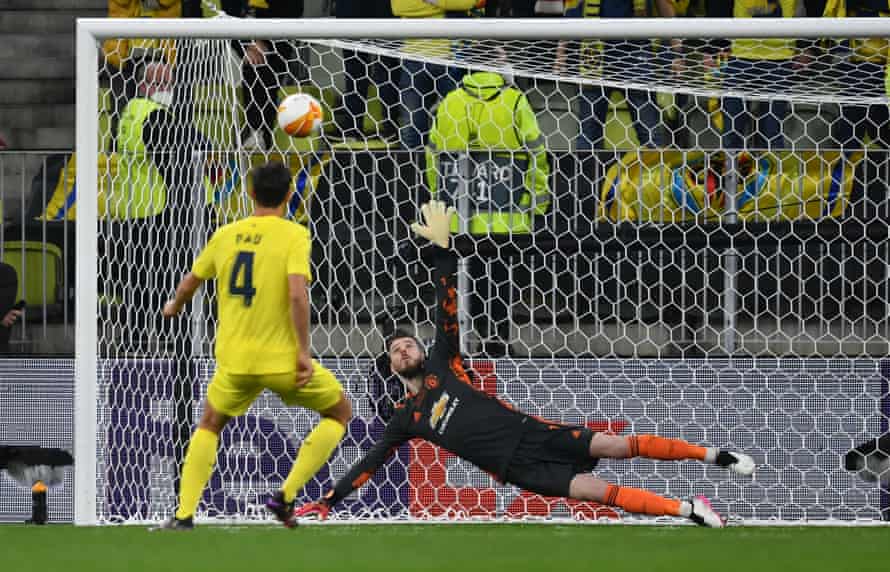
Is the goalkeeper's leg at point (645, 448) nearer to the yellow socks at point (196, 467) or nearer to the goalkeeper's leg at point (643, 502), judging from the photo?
the goalkeeper's leg at point (643, 502)

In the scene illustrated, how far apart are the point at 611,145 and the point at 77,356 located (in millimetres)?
3021

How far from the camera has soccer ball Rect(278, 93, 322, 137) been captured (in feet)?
22.3

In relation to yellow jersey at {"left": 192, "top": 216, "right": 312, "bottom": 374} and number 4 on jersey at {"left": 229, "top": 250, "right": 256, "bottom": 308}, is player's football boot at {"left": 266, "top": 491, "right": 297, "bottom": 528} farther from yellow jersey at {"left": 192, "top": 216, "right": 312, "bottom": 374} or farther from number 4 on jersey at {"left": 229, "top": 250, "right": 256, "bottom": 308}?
number 4 on jersey at {"left": 229, "top": 250, "right": 256, "bottom": 308}

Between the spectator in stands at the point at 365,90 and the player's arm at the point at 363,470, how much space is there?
2.11 m

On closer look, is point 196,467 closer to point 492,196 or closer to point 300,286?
point 300,286

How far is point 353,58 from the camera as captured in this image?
29.5ft

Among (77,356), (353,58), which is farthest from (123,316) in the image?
(353,58)

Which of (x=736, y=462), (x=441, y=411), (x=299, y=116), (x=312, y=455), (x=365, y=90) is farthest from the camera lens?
(x=365, y=90)

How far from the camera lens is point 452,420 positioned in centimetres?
727

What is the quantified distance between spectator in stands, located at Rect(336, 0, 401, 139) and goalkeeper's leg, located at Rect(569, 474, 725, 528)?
8.68ft

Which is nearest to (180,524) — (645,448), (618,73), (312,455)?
(312,455)

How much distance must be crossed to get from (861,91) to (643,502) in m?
2.59

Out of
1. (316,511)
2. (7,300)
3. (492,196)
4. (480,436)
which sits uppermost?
(492,196)

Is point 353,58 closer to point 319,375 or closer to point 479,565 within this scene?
point 319,375
